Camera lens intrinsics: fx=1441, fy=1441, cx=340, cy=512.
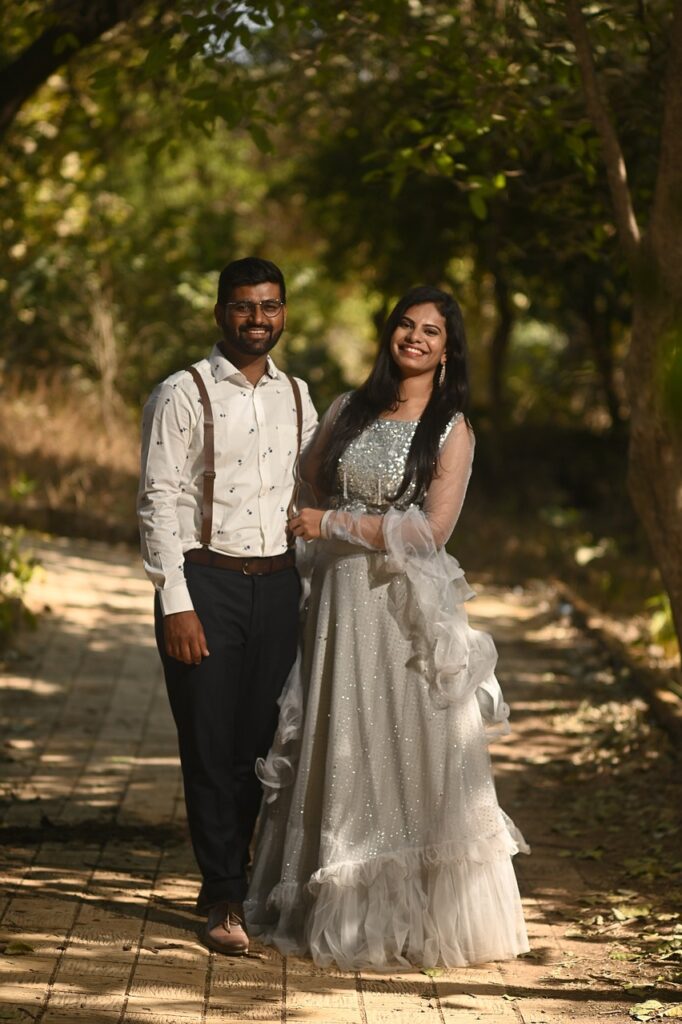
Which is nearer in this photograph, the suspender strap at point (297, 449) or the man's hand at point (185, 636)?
the man's hand at point (185, 636)

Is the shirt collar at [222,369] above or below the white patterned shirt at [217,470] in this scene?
above

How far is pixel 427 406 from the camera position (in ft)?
14.3

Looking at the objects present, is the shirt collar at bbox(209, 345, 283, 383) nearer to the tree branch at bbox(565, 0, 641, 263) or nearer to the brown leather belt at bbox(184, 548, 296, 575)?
the brown leather belt at bbox(184, 548, 296, 575)

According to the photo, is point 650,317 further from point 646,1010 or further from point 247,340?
point 646,1010

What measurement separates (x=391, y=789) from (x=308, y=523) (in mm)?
831

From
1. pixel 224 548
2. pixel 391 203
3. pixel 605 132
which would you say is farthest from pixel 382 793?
pixel 391 203

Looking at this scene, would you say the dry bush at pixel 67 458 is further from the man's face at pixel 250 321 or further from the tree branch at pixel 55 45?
the man's face at pixel 250 321

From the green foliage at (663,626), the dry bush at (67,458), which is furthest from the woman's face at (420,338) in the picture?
the dry bush at (67,458)

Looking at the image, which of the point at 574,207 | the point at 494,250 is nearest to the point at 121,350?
the point at 494,250

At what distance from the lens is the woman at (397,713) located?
4223 millimetres

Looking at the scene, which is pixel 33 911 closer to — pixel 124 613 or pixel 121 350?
pixel 124 613

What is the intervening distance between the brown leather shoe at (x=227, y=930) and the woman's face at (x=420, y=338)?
1696 millimetres

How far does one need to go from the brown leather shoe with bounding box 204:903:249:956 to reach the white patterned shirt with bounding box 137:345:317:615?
3.04ft

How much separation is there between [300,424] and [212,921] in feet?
4.96
